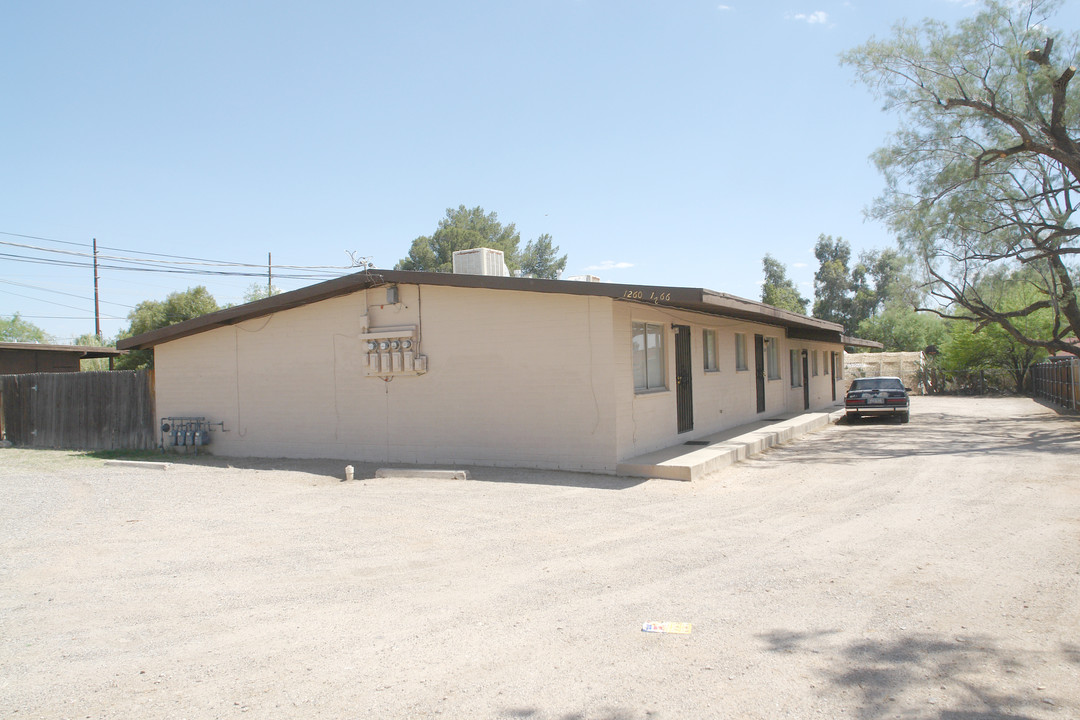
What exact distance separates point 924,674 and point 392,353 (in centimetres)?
1024

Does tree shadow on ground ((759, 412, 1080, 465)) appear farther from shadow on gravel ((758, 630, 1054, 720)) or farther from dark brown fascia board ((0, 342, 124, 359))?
dark brown fascia board ((0, 342, 124, 359))

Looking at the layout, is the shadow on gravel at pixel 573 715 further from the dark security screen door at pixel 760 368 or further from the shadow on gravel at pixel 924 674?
the dark security screen door at pixel 760 368

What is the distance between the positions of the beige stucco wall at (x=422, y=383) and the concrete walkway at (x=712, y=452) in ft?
2.19

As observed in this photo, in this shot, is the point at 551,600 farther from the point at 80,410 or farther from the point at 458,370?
the point at 80,410

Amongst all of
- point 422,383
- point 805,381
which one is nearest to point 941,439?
point 805,381

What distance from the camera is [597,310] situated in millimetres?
10883

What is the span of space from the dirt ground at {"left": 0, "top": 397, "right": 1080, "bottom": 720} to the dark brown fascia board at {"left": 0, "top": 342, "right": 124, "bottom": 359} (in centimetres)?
1235

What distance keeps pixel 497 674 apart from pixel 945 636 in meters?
2.76

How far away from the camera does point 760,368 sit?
18.9m

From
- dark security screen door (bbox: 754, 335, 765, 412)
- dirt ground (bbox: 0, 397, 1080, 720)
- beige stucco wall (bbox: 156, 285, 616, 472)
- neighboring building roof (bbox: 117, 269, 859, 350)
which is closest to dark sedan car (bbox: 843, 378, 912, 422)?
dark security screen door (bbox: 754, 335, 765, 412)

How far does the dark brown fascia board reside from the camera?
Answer: 20047mm

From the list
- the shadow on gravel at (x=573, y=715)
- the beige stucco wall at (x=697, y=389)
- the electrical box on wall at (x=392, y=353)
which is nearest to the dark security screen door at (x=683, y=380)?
the beige stucco wall at (x=697, y=389)

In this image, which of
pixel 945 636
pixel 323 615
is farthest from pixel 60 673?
pixel 945 636

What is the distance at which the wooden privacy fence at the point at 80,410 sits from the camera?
53.4 feet
